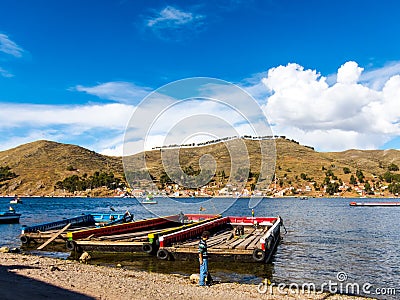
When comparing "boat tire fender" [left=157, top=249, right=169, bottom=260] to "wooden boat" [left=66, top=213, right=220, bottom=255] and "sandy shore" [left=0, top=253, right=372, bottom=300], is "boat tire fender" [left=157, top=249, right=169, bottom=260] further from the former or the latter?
"sandy shore" [left=0, top=253, right=372, bottom=300]

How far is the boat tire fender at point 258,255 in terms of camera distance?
77.8 feet

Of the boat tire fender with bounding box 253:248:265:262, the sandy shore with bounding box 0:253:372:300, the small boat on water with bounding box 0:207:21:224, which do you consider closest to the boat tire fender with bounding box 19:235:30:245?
the sandy shore with bounding box 0:253:372:300

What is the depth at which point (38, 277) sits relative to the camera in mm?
18281

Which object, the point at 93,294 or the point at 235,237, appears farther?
the point at 235,237

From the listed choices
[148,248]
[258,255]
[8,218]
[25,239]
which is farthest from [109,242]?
[8,218]

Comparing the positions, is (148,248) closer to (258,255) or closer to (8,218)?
(258,255)

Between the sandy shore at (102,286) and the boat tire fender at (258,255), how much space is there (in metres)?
5.12

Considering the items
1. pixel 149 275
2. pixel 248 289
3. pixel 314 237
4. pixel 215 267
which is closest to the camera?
pixel 248 289

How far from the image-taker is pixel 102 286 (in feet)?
55.8

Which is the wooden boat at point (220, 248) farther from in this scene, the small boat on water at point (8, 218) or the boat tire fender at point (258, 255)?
the small boat on water at point (8, 218)

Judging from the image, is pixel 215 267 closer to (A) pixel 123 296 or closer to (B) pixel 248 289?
(B) pixel 248 289

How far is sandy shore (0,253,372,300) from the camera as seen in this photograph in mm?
15312

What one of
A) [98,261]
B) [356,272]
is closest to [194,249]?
[98,261]

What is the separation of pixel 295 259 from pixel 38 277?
18.5 metres
